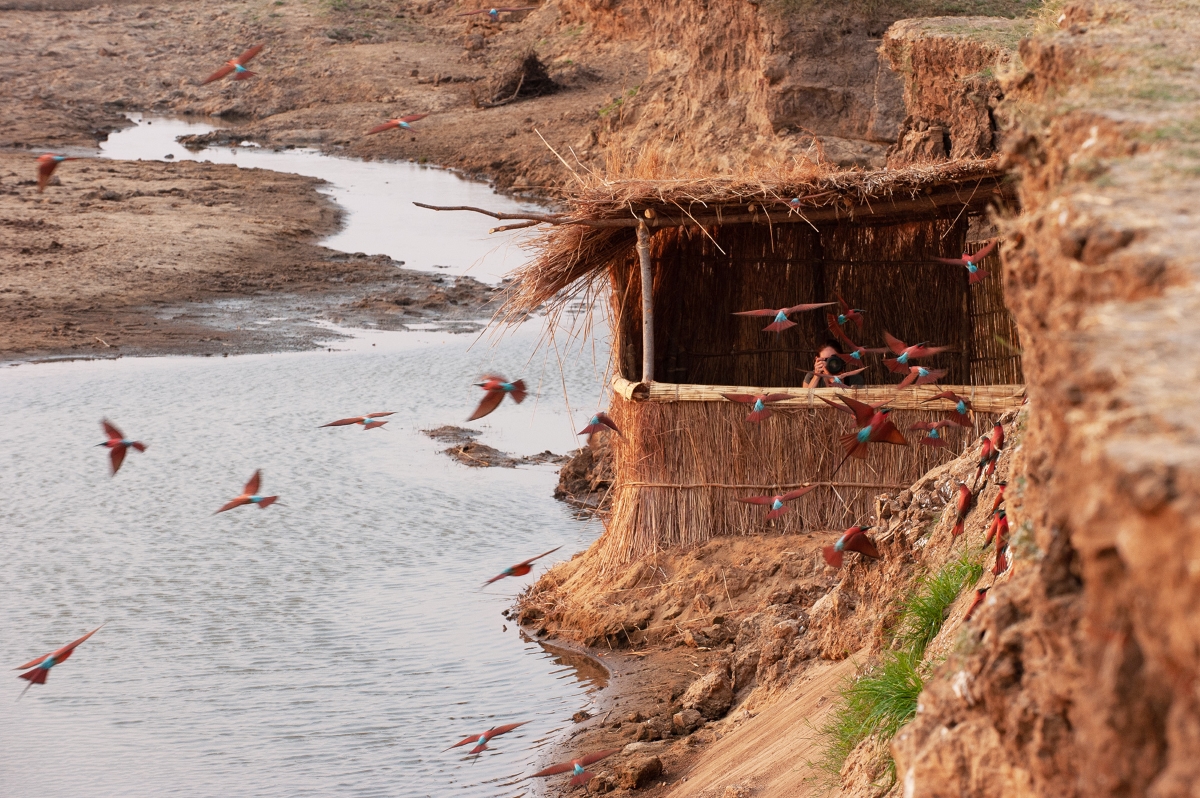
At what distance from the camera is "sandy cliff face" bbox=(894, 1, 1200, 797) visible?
47.3 inches

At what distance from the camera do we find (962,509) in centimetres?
467

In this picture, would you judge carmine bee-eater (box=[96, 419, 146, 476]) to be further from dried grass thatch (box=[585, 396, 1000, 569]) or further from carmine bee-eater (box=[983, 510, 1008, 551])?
carmine bee-eater (box=[983, 510, 1008, 551])

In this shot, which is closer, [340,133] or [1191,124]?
[1191,124]

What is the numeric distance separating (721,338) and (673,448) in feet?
5.88

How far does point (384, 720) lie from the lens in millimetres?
6488

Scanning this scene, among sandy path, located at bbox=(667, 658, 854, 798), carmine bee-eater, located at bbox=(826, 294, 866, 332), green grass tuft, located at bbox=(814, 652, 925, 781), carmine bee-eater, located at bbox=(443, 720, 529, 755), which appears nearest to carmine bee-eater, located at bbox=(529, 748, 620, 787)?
carmine bee-eater, located at bbox=(443, 720, 529, 755)

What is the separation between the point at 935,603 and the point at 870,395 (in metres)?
2.79

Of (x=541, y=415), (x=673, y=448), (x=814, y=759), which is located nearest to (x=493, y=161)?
(x=541, y=415)

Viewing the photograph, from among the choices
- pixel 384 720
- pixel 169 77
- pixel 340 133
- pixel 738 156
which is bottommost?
pixel 384 720

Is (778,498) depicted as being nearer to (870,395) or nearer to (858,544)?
(870,395)

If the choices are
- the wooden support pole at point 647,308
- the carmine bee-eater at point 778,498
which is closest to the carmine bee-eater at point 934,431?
the carmine bee-eater at point 778,498

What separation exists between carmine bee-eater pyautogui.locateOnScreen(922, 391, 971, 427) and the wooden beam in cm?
4

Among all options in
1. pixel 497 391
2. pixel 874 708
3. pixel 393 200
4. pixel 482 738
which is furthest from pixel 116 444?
pixel 393 200

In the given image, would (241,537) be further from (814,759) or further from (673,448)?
(814,759)
